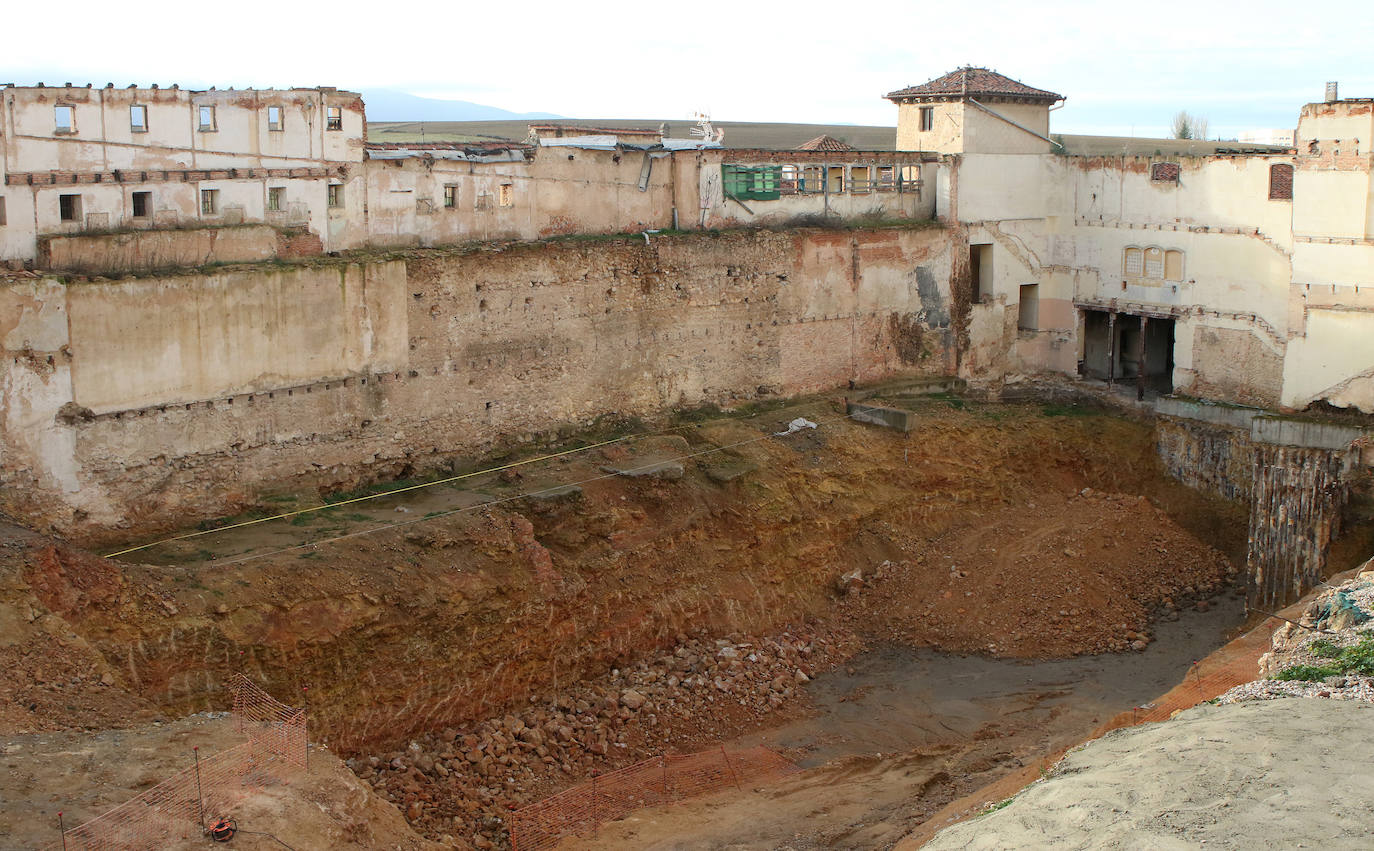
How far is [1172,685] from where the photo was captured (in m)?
25.0

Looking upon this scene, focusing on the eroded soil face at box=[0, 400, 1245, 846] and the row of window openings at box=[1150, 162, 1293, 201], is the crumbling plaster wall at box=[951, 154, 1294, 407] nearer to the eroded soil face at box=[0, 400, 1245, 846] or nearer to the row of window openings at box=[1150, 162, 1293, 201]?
the row of window openings at box=[1150, 162, 1293, 201]

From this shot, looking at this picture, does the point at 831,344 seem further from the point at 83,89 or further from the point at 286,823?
the point at 286,823

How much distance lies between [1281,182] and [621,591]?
1678 centimetres

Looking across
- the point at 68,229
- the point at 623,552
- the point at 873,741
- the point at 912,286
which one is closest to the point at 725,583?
the point at 623,552

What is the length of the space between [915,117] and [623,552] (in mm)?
15034

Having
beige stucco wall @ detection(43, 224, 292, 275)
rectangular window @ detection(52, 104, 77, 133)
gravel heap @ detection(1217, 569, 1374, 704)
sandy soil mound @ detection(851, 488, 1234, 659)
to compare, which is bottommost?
sandy soil mound @ detection(851, 488, 1234, 659)

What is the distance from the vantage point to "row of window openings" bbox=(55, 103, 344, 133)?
23359mm

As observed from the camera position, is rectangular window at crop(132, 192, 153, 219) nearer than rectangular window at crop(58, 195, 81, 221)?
No

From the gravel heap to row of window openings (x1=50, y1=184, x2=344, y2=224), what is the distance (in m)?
17.2

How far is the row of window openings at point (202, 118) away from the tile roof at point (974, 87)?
48.0 ft

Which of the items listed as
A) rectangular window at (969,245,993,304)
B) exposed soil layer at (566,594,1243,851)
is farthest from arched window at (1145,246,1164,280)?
exposed soil layer at (566,594,1243,851)

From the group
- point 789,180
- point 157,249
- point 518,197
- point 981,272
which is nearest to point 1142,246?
point 981,272

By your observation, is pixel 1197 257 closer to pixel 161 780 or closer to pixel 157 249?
pixel 157 249

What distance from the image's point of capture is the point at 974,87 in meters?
34.3
